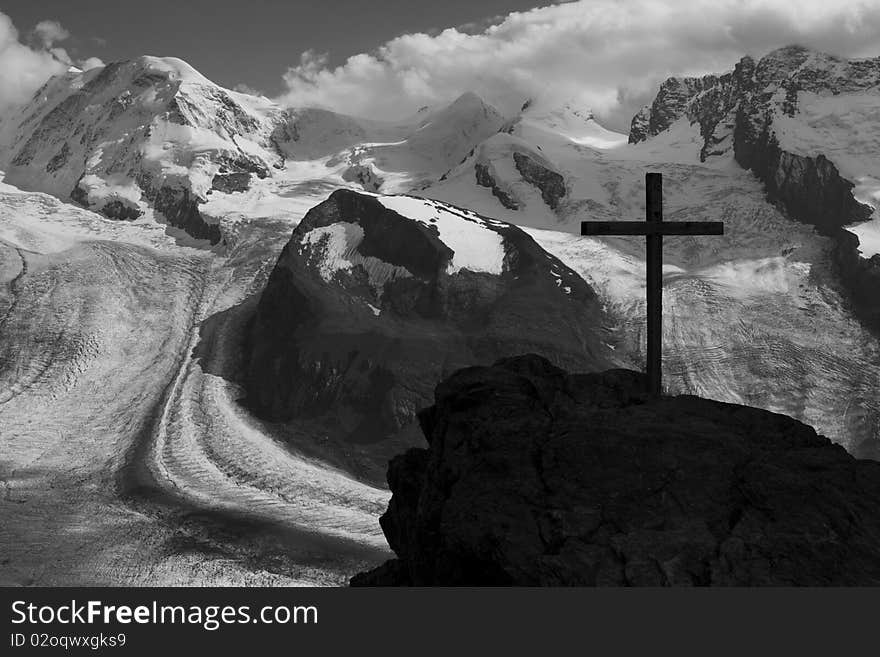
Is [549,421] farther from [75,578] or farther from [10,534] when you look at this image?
[10,534]

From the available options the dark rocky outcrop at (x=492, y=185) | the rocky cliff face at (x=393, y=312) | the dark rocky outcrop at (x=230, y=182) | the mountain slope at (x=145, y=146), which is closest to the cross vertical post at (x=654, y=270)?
the rocky cliff face at (x=393, y=312)

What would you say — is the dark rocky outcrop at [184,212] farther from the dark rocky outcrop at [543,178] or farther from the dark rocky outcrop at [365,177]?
the dark rocky outcrop at [543,178]

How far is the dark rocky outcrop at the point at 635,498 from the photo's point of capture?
13562 mm

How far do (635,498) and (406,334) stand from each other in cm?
8857

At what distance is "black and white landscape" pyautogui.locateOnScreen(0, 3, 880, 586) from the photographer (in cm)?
1516

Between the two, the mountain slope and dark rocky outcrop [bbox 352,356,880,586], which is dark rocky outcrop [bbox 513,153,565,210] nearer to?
the mountain slope

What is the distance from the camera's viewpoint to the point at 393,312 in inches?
4294

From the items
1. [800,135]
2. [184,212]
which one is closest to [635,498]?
[184,212]

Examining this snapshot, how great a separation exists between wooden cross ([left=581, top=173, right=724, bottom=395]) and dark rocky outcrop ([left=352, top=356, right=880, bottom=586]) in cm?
226

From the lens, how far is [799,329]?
108000 mm

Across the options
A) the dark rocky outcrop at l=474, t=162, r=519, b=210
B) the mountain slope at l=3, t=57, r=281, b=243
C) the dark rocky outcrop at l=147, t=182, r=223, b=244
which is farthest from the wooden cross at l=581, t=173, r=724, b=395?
the dark rocky outcrop at l=474, t=162, r=519, b=210

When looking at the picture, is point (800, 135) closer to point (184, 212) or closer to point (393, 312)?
point (393, 312)

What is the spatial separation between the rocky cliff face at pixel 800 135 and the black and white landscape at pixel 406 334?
0.47 metres

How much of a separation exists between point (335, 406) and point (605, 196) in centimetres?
6299
